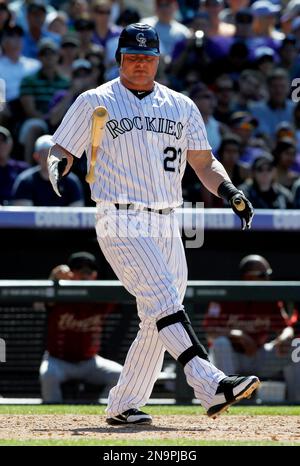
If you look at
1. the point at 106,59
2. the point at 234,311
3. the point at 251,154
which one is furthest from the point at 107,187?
the point at 106,59

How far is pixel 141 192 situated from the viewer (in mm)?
4949

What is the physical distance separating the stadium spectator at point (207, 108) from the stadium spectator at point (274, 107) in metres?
1.00

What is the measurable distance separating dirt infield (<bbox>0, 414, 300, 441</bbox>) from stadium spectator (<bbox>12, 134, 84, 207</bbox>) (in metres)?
3.17

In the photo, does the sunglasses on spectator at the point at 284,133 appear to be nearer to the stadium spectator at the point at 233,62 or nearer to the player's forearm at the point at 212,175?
the stadium spectator at the point at 233,62

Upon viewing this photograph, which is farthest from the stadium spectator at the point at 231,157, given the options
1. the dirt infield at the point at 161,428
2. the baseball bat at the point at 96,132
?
the baseball bat at the point at 96,132

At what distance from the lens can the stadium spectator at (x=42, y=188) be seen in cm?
860

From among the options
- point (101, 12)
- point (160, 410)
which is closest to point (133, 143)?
point (160, 410)

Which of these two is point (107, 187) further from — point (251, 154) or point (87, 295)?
point (251, 154)

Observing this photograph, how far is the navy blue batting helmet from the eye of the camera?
5043mm

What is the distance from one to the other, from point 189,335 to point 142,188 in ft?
2.46

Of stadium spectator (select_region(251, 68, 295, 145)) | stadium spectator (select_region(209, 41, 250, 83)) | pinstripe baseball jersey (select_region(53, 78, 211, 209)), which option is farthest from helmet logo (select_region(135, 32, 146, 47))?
stadium spectator (select_region(209, 41, 250, 83))

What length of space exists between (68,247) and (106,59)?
3501 millimetres

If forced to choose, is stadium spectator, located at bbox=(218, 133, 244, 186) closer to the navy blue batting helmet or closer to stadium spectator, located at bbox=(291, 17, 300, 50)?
stadium spectator, located at bbox=(291, 17, 300, 50)

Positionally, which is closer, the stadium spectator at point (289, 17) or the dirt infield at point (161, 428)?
the dirt infield at point (161, 428)
